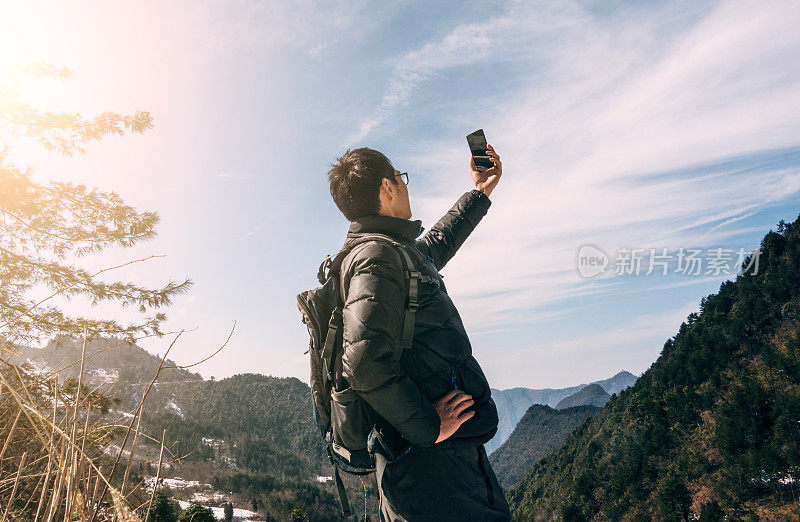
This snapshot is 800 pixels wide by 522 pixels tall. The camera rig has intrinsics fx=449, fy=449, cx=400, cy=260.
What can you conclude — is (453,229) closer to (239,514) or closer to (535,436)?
(239,514)

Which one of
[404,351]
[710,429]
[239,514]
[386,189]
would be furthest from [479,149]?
[239,514]

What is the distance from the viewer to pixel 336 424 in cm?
189

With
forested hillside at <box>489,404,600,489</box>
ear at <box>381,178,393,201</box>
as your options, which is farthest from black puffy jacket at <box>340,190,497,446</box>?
forested hillside at <box>489,404,600,489</box>

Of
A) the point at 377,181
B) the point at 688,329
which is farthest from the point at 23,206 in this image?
the point at 688,329

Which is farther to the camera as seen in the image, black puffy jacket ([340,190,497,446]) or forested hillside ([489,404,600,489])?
forested hillside ([489,404,600,489])

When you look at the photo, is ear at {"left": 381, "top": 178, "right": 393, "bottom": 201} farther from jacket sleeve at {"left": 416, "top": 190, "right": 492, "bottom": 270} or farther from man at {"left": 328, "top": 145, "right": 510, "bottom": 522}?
jacket sleeve at {"left": 416, "top": 190, "right": 492, "bottom": 270}

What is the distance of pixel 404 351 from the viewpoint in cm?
188

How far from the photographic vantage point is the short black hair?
86.4 inches

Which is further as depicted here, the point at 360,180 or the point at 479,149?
the point at 479,149

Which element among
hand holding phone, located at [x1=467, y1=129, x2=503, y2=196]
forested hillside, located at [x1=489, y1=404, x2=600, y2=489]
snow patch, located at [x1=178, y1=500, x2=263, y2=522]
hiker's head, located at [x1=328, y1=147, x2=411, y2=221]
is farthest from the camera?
forested hillside, located at [x1=489, y1=404, x2=600, y2=489]

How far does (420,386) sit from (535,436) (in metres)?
154

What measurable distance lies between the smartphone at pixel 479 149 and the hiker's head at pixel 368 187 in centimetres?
88

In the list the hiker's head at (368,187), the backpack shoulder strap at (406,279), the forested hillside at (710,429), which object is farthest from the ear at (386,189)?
the forested hillside at (710,429)

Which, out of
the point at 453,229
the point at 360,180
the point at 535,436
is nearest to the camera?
the point at 360,180
